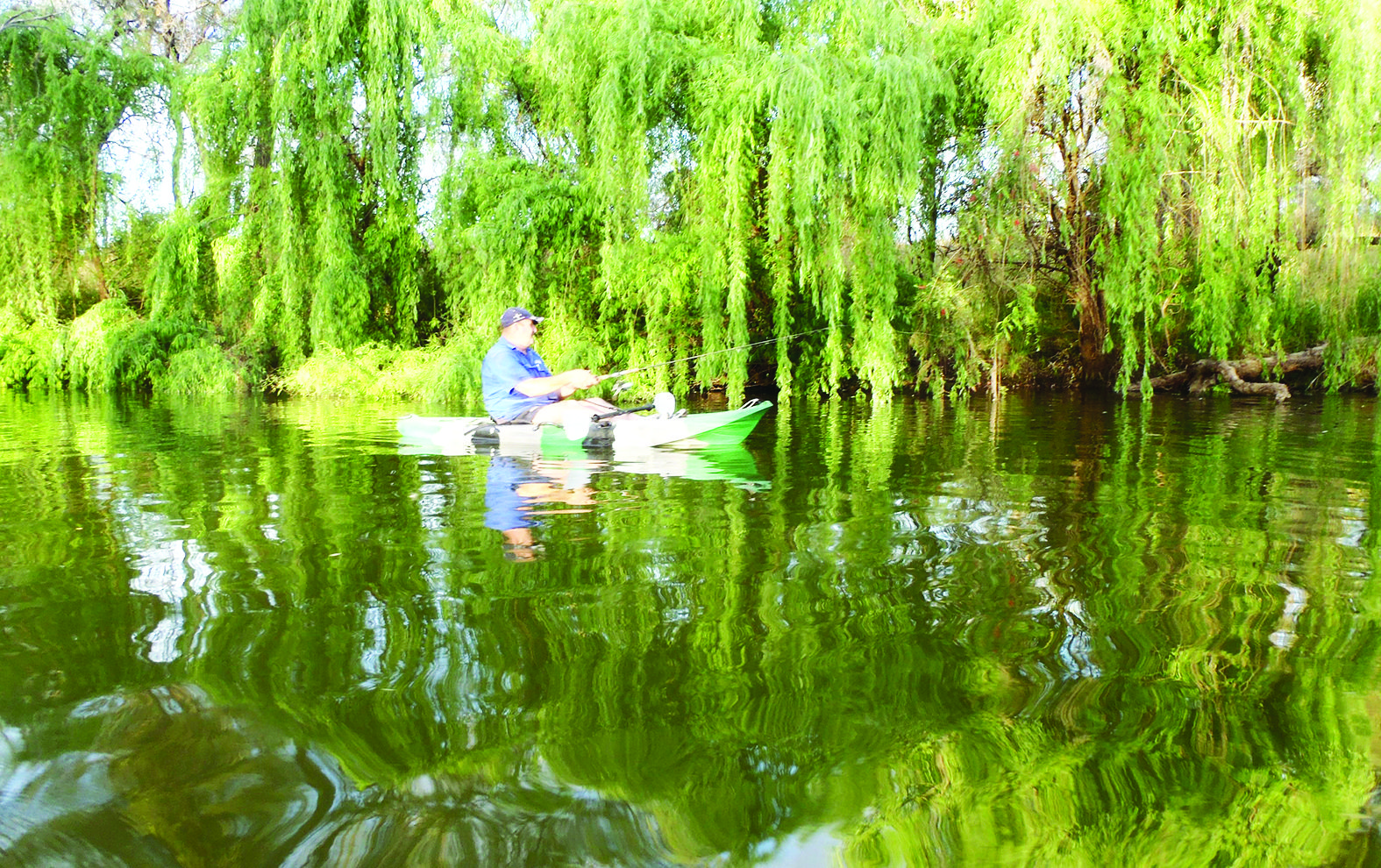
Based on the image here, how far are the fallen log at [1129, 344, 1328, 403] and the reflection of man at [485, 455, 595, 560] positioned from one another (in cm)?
843

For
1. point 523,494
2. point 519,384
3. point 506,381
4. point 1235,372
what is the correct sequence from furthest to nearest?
point 1235,372 < point 506,381 < point 519,384 < point 523,494

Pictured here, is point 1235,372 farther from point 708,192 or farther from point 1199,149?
point 708,192

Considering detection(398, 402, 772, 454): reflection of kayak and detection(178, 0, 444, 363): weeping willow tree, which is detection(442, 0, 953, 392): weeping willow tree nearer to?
detection(178, 0, 444, 363): weeping willow tree

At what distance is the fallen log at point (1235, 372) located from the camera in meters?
11.6

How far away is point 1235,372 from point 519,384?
28.7ft

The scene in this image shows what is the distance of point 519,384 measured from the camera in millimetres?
6898

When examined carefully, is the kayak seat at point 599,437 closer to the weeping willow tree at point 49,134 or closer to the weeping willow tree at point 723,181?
the weeping willow tree at point 723,181

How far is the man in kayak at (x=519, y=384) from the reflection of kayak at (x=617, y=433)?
0.37ft

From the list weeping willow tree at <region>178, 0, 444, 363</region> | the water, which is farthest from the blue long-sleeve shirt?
weeping willow tree at <region>178, 0, 444, 363</region>

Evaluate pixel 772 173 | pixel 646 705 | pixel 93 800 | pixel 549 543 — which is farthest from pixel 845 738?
pixel 772 173

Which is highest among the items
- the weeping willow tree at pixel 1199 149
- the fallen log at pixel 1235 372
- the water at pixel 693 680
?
the weeping willow tree at pixel 1199 149

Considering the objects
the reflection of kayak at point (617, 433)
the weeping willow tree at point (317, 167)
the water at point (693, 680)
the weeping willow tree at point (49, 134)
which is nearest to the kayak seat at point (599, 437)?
the reflection of kayak at point (617, 433)

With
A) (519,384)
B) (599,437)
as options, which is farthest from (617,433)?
(519,384)

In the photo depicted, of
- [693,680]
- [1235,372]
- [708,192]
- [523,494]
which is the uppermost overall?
[708,192]
